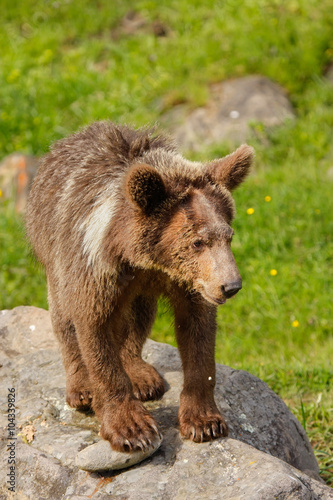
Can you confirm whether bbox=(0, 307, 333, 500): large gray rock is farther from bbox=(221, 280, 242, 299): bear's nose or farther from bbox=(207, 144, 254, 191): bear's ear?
bbox=(207, 144, 254, 191): bear's ear

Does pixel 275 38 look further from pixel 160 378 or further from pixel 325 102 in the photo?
pixel 160 378

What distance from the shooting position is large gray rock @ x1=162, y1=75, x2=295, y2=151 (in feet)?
31.0

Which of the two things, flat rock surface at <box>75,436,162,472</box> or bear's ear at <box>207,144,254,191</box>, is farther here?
bear's ear at <box>207,144,254,191</box>

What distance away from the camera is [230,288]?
3344 mm

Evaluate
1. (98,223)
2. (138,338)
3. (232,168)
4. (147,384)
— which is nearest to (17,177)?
(138,338)

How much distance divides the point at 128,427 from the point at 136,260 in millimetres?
969

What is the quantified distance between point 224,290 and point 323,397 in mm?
2408

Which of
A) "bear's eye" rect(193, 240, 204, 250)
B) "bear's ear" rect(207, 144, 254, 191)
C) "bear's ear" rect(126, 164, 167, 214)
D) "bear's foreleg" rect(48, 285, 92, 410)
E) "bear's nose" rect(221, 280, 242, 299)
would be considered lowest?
"bear's foreleg" rect(48, 285, 92, 410)

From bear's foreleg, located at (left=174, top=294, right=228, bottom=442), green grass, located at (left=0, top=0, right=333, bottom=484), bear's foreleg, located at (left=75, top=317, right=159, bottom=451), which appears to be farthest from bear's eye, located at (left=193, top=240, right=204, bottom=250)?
green grass, located at (left=0, top=0, right=333, bottom=484)

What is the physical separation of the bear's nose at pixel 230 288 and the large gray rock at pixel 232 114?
20.1 feet

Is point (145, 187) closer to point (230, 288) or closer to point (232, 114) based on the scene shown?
point (230, 288)

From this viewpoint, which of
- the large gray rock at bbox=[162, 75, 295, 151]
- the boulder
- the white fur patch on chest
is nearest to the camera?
the white fur patch on chest

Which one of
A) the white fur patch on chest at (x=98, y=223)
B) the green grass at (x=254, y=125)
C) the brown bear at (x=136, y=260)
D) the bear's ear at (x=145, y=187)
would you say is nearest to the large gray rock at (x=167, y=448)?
the brown bear at (x=136, y=260)

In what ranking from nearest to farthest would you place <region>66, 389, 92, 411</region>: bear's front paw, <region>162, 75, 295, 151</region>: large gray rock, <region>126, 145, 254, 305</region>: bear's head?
<region>126, 145, 254, 305</region>: bear's head
<region>66, 389, 92, 411</region>: bear's front paw
<region>162, 75, 295, 151</region>: large gray rock
